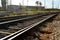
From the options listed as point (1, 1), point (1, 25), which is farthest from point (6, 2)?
point (1, 25)

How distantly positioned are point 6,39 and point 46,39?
5.68 ft

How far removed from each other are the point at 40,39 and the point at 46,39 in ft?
0.80

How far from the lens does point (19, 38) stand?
221 inches

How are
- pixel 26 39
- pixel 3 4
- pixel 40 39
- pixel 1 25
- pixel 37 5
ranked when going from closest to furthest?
pixel 26 39, pixel 40 39, pixel 1 25, pixel 3 4, pixel 37 5

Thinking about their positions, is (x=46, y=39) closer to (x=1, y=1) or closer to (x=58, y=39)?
(x=58, y=39)

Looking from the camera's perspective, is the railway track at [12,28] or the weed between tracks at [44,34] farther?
the weed between tracks at [44,34]

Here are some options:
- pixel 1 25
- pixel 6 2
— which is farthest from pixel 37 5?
pixel 1 25

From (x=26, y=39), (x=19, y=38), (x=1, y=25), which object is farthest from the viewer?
(x=1, y=25)

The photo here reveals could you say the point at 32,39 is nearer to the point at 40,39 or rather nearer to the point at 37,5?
the point at 40,39

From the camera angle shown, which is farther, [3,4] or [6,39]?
[3,4]

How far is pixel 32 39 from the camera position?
6133mm

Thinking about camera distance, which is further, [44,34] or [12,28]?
[12,28]

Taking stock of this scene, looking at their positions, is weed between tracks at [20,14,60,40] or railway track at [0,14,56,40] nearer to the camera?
railway track at [0,14,56,40]

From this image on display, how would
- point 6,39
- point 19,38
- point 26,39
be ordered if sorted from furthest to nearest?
1. point 26,39
2. point 19,38
3. point 6,39
